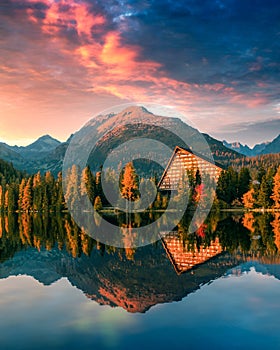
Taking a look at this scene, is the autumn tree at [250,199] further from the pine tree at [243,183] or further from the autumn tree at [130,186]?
the autumn tree at [130,186]

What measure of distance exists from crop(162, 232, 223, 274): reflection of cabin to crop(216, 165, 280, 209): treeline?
52810 millimetres

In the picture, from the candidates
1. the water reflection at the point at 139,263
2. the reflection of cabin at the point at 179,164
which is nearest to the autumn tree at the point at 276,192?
the reflection of cabin at the point at 179,164

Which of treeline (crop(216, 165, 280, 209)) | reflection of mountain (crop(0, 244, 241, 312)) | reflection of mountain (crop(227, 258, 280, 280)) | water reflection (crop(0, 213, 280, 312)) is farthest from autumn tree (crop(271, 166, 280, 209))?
reflection of mountain (crop(227, 258, 280, 280))

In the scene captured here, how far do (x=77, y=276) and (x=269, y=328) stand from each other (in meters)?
11.3

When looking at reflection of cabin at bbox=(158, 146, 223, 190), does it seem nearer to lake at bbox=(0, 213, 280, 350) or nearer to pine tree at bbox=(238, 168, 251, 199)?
pine tree at bbox=(238, 168, 251, 199)

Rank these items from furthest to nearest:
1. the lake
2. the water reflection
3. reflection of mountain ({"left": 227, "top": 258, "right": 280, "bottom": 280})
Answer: reflection of mountain ({"left": 227, "top": 258, "right": 280, "bottom": 280}) < the water reflection < the lake

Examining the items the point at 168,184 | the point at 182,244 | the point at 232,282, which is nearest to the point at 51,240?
the point at 182,244

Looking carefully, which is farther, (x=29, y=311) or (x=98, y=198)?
(x=98, y=198)

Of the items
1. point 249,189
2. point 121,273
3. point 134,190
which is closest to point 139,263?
point 121,273

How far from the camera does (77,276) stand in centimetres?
2206

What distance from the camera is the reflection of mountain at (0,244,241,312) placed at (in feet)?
58.0

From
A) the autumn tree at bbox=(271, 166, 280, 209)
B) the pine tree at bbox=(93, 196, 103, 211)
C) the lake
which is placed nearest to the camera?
the lake

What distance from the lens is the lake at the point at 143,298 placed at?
42.1ft

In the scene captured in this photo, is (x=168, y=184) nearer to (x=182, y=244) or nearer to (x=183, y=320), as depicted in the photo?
(x=182, y=244)
